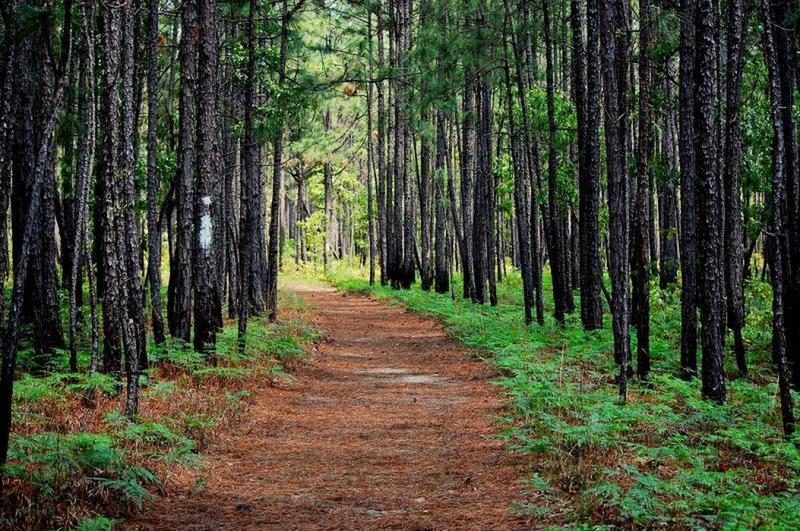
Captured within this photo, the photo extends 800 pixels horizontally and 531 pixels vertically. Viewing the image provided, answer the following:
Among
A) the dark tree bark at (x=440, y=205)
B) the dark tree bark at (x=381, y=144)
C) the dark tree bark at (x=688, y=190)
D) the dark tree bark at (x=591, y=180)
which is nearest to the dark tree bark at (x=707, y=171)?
the dark tree bark at (x=688, y=190)

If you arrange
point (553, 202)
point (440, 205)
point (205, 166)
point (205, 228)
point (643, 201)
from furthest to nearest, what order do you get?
point (440, 205) < point (553, 202) < point (205, 228) < point (205, 166) < point (643, 201)

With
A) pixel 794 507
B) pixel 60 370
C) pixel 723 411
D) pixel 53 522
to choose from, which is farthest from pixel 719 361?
pixel 60 370

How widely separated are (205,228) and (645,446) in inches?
275

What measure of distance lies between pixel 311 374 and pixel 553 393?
521 cm

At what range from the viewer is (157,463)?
20.2ft

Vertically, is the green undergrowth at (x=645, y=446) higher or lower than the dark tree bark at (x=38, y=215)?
lower

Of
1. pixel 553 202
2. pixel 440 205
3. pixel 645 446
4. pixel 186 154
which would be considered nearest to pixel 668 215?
pixel 440 205

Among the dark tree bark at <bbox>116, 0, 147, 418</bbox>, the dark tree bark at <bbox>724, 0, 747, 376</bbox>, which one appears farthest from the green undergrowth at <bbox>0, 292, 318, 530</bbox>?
the dark tree bark at <bbox>724, 0, 747, 376</bbox>

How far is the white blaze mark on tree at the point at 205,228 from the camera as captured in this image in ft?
34.7

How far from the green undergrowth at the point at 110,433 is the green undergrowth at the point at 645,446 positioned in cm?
313

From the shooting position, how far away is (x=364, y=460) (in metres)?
7.18

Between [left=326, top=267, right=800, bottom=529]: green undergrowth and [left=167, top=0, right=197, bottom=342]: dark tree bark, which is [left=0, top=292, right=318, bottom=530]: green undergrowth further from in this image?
[left=326, top=267, right=800, bottom=529]: green undergrowth

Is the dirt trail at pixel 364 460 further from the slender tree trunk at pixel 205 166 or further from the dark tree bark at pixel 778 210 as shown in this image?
the dark tree bark at pixel 778 210

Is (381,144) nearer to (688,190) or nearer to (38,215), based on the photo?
(38,215)
